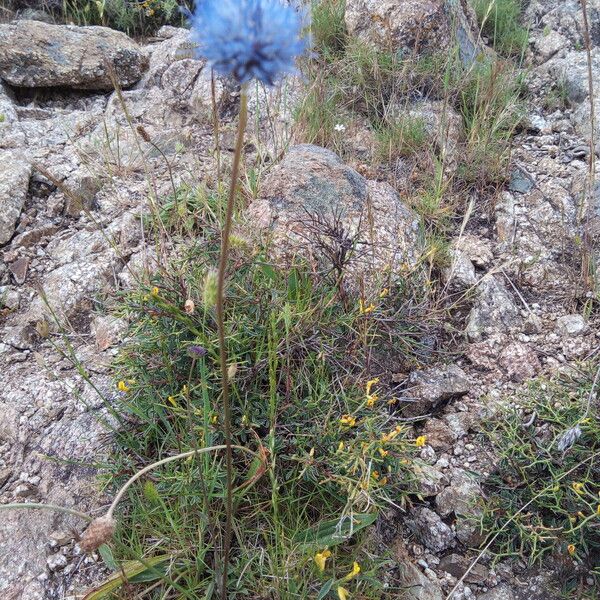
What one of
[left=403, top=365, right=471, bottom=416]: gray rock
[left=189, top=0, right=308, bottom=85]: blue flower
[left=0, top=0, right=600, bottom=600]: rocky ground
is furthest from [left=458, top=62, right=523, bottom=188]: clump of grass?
[left=189, top=0, right=308, bottom=85]: blue flower

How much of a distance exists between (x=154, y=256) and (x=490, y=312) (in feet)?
4.33

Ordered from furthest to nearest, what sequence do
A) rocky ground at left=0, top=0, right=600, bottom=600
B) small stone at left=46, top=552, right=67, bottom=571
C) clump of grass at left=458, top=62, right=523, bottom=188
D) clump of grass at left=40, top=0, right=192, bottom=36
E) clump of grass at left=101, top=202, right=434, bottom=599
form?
clump of grass at left=40, top=0, right=192, bottom=36
clump of grass at left=458, top=62, right=523, bottom=188
rocky ground at left=0, top=0, right=600, bottom=600
small stone at left=46, top=552, right=67, bottom=571
clump of grass at left=101, top=202, right=434, bottom=599

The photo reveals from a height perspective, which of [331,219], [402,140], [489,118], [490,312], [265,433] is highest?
[489,118]

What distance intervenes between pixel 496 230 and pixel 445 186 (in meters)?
0.31

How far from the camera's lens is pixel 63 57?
126 inches

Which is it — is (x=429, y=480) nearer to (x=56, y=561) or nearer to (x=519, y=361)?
(x=519, y=361)

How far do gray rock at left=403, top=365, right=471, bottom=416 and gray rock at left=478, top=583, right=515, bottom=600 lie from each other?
557 millimetres

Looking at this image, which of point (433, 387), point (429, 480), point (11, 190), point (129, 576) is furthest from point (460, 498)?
point (11, 190)

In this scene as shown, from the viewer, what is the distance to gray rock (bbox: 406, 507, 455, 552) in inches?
65.9

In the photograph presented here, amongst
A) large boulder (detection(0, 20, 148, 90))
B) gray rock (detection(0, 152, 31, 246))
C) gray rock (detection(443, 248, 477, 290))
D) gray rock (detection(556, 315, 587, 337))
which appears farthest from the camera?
large boulder (detection(0, 20, 148, 90))

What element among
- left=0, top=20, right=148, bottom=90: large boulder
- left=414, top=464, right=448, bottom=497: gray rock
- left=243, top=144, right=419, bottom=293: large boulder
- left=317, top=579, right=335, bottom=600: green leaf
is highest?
left=0, top=20, right=148, bottom=90: large boulder

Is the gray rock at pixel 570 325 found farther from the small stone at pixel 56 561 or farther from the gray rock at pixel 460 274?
the small stone at pixel 56 561

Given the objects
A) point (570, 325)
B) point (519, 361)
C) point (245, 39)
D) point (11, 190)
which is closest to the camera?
point (245, 39)

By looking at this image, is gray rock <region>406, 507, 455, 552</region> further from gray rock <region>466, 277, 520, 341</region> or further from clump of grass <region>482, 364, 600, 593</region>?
gray rock <region>466, 277, 520, 341</region>
